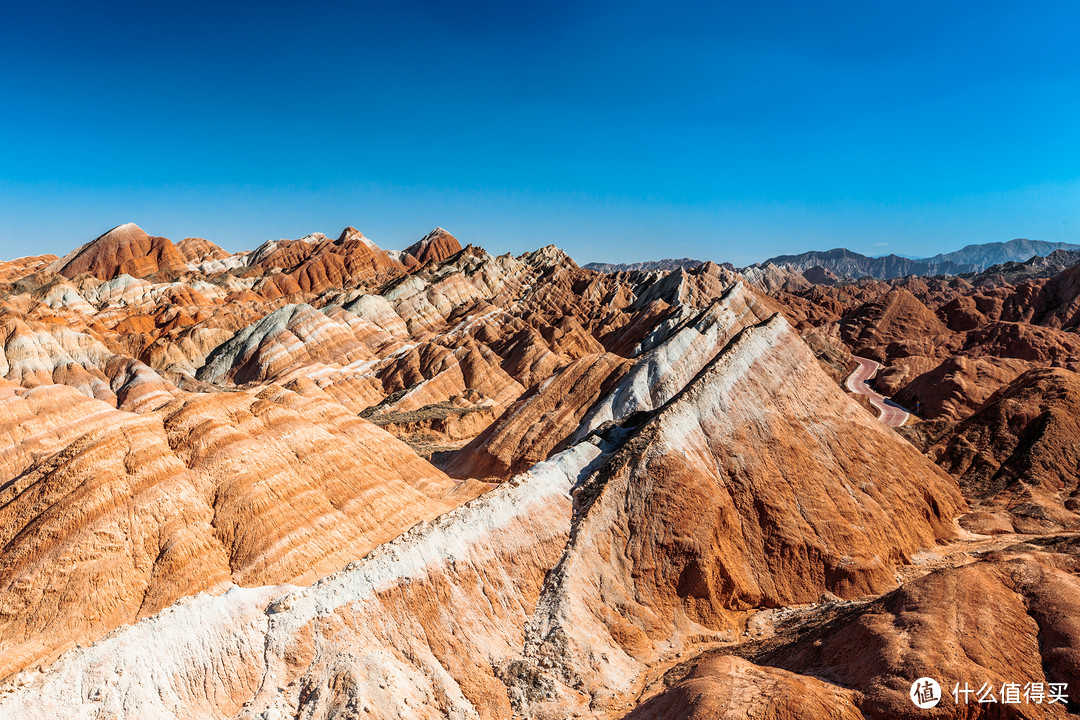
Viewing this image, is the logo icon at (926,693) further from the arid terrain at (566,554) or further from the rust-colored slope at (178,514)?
the rust-colored slope at (178,514)

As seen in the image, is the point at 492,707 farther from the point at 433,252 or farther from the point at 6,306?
the point at 433,252

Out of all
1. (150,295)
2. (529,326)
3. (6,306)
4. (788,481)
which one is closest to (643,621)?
(788,481)

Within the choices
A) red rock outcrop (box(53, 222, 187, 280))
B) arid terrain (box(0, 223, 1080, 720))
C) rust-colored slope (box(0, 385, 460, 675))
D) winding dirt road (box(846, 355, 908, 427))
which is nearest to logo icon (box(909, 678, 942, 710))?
arid terrain (box(0, 223, 1080, 720))

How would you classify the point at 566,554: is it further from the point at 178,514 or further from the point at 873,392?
the point at 873,392

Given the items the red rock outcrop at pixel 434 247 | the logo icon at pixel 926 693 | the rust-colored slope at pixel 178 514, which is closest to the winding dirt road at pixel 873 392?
the logo icon at pixel 926 693

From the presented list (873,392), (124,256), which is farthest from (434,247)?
(873,392)

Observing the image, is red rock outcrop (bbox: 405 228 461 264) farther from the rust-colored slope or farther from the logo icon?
the logo icon
